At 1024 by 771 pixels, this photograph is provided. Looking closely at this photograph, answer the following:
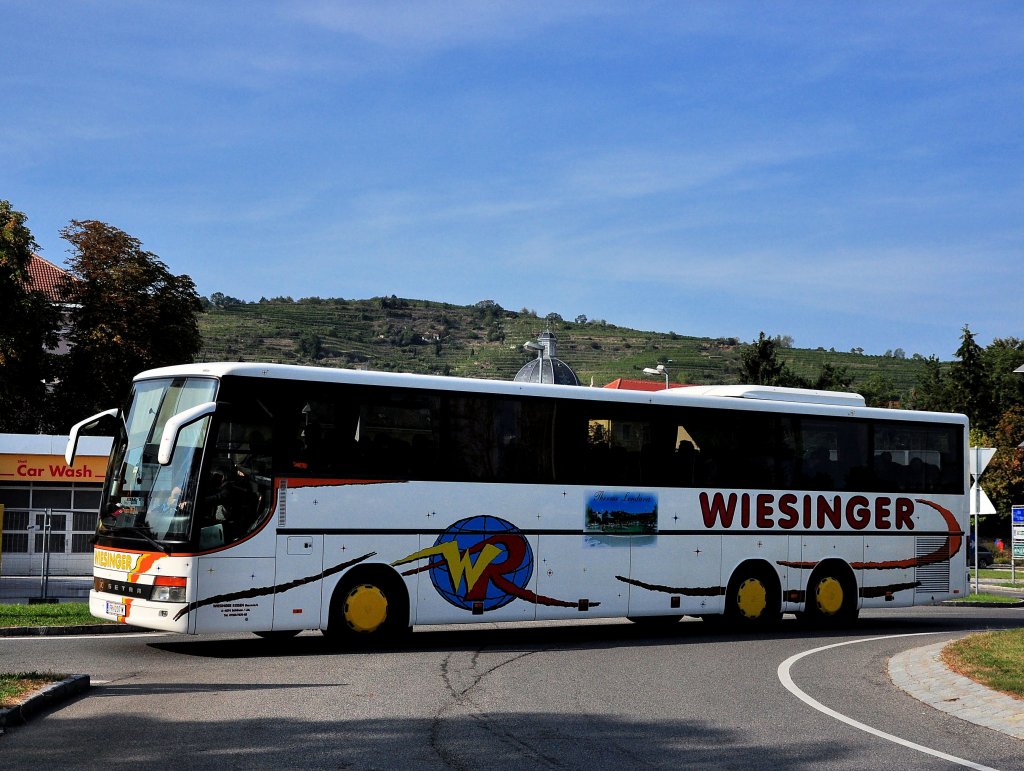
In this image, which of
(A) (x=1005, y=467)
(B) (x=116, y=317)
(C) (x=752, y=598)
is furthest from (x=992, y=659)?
(A) (x=1005, y=467)

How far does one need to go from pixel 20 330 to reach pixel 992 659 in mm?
33626

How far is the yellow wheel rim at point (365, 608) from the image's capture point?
14852 mm

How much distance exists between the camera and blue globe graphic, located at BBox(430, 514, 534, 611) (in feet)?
50.8

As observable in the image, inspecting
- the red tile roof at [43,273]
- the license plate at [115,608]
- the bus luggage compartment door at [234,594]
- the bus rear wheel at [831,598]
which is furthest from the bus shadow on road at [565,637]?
the red tile roof at [43,273]

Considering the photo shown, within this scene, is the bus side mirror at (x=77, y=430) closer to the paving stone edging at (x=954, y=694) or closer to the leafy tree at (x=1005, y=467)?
the paving stone edging at (x=954, y=694)

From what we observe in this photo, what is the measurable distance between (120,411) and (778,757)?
378 inches

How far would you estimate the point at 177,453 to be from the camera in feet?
45.6

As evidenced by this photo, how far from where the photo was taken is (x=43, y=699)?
970cm

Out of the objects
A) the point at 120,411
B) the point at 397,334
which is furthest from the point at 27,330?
the point at 397,334

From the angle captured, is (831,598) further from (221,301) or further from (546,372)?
(221,301)

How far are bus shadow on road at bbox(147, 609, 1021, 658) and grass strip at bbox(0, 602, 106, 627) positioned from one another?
2.02m

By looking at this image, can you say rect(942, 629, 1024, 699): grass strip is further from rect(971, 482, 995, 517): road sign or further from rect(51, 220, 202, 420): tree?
Result: rect(51, 220, 202, 420): tree

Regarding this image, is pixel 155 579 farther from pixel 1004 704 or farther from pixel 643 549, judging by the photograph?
pixel 1004 704

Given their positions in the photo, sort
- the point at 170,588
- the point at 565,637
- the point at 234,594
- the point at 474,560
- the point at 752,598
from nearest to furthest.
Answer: the point at 170,588 < the point at 234,594 < the point at 474,560 < the point at 565,637 < the point at 752,598
